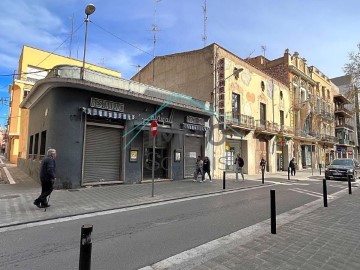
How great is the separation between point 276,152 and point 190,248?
982 inches

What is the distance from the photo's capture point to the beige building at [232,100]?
66.2 ft

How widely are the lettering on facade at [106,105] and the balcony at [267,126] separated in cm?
1446

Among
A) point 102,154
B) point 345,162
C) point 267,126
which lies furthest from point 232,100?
point 102,154

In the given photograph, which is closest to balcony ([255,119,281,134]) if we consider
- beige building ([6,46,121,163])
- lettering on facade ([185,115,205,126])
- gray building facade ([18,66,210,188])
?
lettering on facade ([185,115,205,126])

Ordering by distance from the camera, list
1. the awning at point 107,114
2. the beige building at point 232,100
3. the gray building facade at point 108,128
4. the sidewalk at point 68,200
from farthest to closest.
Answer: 1. the beige building at point 232,100
2. the awning at point 107,114
3. the gray building facade at point 108,128
4. the sidewalk at point 68,200

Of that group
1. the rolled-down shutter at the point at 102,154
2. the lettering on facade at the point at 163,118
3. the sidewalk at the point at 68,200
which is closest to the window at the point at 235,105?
the lettering on facade at the point at 163,118

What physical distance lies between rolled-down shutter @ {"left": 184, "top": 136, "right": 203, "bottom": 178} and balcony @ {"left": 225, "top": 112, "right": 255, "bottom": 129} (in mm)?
3839

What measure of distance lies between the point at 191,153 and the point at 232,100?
6842mm

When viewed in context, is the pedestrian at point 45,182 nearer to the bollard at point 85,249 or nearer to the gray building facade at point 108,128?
the gray building facade at point 108,128

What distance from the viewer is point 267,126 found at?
25750 mm

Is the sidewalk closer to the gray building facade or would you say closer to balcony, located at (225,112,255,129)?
the gray building facade

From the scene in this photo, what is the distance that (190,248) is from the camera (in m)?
4.71

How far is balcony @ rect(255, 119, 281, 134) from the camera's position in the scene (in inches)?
950

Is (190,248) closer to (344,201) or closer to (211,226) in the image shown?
(211,226)
